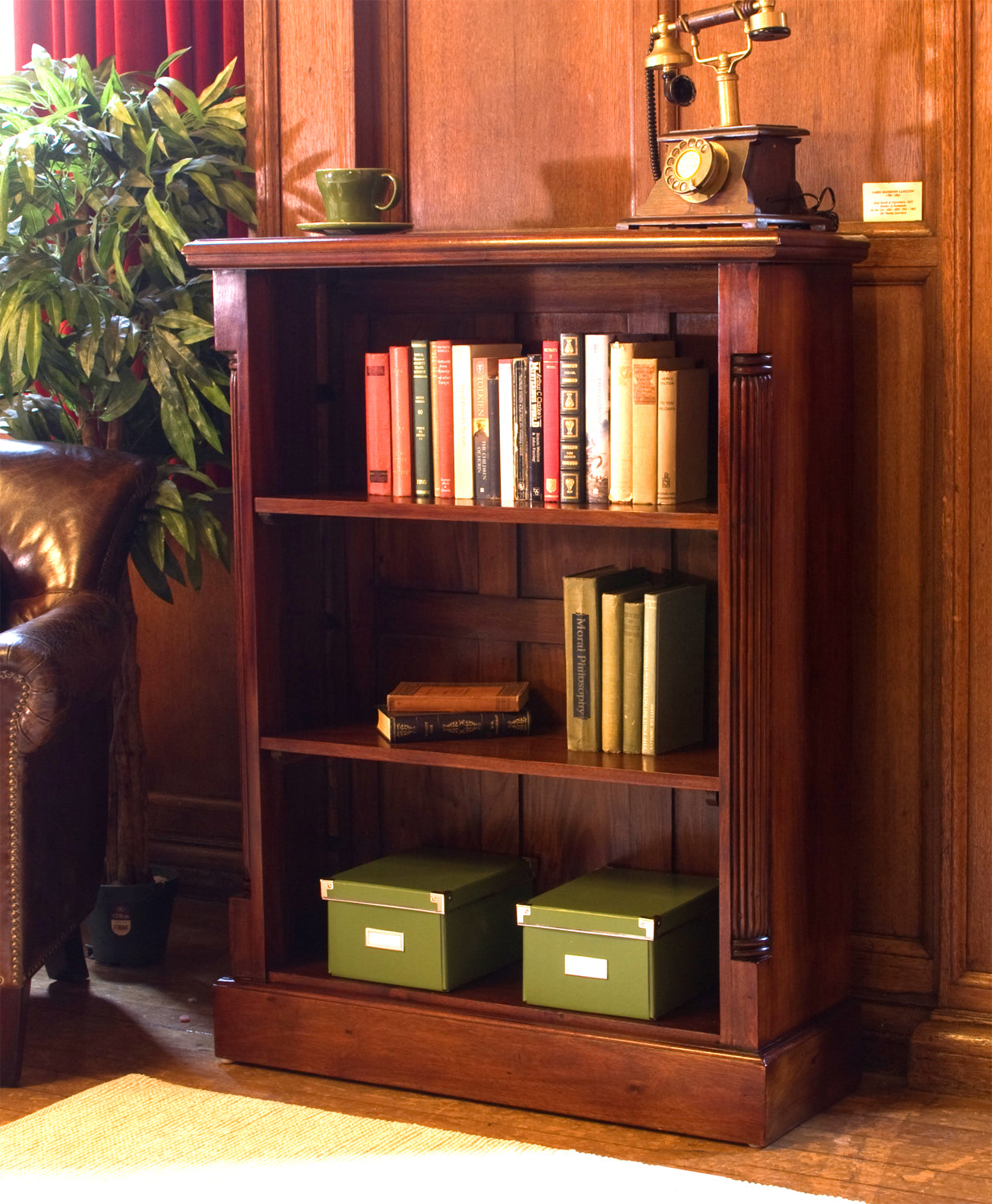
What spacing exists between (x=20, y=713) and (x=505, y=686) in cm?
78

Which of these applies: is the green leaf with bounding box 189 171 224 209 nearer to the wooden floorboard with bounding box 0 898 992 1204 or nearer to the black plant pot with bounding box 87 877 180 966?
the black plant pot with bounding box 87 877 180 966

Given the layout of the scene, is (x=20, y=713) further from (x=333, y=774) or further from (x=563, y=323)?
(x=563, y=323)

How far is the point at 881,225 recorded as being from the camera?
8.10 ft

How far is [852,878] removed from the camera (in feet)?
8.48

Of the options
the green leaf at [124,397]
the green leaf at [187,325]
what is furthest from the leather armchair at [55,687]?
the green leaf at [187,325]

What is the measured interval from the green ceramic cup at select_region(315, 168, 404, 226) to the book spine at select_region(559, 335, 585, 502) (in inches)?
14.9

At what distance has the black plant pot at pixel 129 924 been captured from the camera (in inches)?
119

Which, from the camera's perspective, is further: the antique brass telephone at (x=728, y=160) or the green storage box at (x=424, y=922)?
the green storage box at (x=424, y=922)

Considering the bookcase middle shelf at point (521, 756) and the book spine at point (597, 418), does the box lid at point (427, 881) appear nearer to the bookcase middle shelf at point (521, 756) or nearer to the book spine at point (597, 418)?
the bookcase middle shelf at point (521, 756)

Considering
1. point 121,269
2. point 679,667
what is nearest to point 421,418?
point 679,667

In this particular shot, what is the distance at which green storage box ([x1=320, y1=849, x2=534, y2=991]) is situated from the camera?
2546 mm

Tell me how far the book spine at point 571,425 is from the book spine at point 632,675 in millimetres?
192

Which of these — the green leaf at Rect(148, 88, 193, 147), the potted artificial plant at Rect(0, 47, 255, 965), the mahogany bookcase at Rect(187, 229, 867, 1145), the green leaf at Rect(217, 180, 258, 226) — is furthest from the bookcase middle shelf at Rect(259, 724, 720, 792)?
the green leaf at Rect(148, 88, 193, 147)

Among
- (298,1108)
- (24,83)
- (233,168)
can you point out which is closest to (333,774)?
(298,1108)
